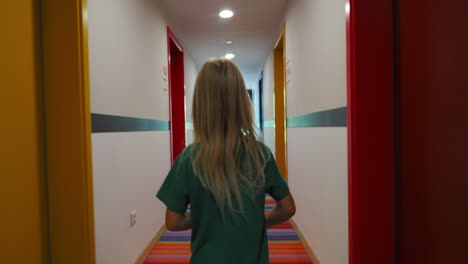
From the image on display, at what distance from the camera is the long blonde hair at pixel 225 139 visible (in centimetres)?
88

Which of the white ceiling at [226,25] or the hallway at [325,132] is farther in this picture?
the white ceiling at [226,25]

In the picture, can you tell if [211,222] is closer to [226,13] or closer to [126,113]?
[126,113]

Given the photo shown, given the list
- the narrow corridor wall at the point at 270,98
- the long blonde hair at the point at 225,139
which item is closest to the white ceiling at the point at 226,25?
the narrow corridor wall at the point at 270,98

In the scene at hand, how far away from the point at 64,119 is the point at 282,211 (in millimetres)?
1063

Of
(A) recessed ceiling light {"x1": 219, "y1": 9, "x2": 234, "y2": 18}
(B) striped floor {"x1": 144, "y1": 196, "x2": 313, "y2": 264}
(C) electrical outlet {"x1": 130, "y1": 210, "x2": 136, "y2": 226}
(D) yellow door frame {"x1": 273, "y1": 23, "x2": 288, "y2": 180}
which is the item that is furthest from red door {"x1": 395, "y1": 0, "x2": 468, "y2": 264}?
(D) yellow door frame {"x1": 273, "y1": 23, "x2": 288, "y2": 180}

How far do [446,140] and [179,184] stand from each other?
0.95 metres

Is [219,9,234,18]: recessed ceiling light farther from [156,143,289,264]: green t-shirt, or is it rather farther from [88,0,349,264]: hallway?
[156,143,289,264]: green t-shirt

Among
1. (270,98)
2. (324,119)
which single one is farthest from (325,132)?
(270,98)

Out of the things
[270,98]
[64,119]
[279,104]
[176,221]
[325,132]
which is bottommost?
[176,221]

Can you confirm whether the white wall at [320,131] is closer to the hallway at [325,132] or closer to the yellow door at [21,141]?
the hallway at [325,132]

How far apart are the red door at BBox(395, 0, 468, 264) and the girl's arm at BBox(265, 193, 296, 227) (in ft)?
1.81

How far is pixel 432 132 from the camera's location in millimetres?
1120

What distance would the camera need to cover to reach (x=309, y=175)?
261cm

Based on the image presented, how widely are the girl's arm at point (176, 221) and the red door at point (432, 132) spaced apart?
2.99ft
